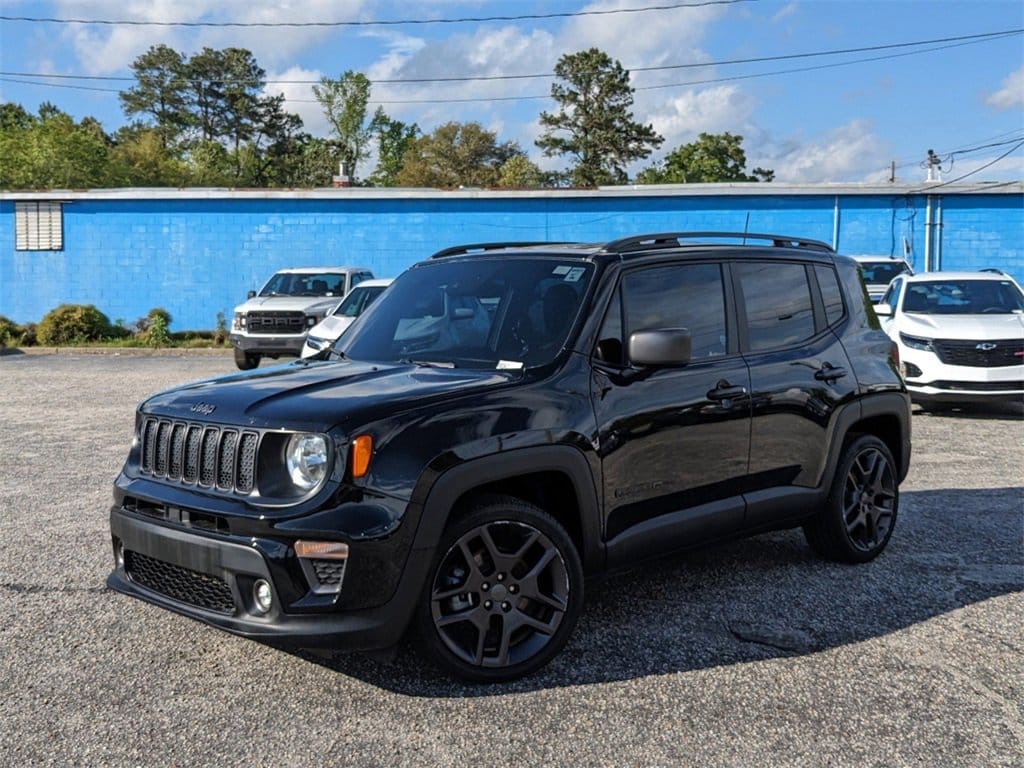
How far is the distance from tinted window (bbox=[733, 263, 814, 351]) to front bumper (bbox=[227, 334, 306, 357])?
12189 millimetres

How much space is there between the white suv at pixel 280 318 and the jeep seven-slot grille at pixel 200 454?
1279cm

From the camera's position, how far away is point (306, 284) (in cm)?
1820

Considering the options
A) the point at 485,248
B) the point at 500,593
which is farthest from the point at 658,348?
the point at 485,248

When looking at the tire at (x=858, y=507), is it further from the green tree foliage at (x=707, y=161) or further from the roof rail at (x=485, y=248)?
the green tree foliage at (x=707, y=161)

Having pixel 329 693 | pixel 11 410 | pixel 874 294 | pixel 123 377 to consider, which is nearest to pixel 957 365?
pixel 874 294

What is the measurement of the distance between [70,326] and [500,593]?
21.9 metres

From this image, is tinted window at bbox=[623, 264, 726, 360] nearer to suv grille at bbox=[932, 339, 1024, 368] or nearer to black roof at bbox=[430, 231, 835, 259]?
→ black roof at bbox=[430, 231, 835, 259]

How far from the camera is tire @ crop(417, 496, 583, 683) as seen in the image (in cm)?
381

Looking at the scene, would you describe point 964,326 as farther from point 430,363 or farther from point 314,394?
point 314,394

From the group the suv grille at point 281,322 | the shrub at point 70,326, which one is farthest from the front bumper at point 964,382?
the shrub at point 70,326

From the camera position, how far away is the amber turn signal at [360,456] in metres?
3.55

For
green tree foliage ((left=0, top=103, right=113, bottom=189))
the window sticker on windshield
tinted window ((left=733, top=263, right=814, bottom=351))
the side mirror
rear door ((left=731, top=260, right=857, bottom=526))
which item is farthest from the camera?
green tree foliage ((left=0, top=103, right=113, bottom=189))

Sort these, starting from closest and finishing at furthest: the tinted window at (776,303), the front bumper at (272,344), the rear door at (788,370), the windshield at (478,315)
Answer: the windshield at (478,315) → the rear door at (788,370) → the tinted window at (776,303) → the front bumper at (272,344)

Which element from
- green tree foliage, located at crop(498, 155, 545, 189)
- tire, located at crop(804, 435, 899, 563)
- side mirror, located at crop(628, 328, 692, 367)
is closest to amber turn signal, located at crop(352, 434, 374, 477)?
side mirror, located at crop(628, 328, 692, 367)
